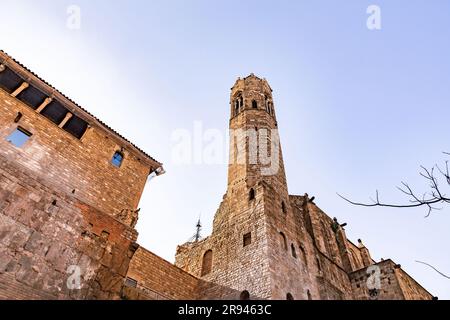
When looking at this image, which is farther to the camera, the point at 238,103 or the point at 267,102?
the point at 238,103

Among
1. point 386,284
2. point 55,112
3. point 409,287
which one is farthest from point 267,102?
point 55,112

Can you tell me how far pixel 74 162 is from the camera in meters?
12.4

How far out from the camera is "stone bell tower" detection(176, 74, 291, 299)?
14.6 m

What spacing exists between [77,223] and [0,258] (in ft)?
7.74

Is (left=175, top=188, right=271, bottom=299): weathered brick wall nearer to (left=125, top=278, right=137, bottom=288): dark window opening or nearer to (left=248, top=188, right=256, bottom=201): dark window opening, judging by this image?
(left=248, top=188, right=256, bottom=201): dark window opening

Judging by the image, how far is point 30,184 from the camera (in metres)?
9.48

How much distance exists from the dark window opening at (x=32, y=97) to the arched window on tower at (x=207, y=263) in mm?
12059

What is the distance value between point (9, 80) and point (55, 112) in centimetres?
204

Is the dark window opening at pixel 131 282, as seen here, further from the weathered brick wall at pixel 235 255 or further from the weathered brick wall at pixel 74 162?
the weathered brick wall at pixel 235 255

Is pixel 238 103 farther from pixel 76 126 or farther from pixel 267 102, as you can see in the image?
pixel 76 126

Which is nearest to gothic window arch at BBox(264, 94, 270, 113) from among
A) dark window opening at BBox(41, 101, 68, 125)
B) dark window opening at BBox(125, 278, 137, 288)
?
dark window opening at BBox(41, 101, 68, 125)

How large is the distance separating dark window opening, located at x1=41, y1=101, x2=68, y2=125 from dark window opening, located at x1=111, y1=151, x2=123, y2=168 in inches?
109

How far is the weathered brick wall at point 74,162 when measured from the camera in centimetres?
1109

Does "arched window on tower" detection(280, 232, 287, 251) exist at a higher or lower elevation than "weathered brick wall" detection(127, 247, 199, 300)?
higher
